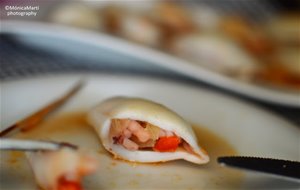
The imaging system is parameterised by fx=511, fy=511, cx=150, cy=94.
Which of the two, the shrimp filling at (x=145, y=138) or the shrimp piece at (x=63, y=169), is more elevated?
the shrimp filling at (x=145, y=138)

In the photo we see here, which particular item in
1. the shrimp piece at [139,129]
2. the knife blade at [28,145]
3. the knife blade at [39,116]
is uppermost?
the shrimp piece at [139,129]

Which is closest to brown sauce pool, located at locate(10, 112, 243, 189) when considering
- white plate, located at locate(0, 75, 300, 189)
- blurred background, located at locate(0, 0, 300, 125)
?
white plate, located at locate(0, 75, 300, 189)

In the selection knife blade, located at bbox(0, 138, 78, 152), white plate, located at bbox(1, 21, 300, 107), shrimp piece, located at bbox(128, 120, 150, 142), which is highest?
white plate, located at bbox(1, 21, 300, 107)

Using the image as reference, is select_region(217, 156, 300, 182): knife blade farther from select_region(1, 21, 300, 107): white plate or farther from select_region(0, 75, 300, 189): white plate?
select_region(1, 21, 300, 107): white plate

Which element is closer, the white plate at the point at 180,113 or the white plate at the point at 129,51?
the white plate at the point at 180,113

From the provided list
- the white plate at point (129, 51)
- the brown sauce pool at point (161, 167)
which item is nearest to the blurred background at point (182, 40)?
the white plate at point (129, 51)

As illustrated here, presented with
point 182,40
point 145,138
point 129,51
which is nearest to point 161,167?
point 145,138

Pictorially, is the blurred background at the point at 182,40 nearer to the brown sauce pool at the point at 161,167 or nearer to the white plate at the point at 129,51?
the white plate at the point at 129,51
